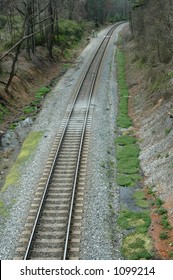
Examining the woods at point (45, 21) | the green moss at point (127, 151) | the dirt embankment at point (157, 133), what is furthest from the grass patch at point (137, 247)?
the woods at point (45, 21)

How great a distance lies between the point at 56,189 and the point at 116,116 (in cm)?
1224

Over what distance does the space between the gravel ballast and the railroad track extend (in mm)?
331

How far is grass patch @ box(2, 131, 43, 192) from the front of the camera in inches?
764

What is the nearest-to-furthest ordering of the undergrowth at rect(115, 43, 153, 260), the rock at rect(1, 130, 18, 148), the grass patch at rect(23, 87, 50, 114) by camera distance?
the undergrowth at rect(115, 43, 153, 260), the rock at rect(1, 130, 18, 148), the grass patch at rect(23, 87, 50, 114)

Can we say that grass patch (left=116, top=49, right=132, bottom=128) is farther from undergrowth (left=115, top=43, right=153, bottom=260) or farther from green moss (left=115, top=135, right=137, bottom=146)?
green moss (left=115, top=135, right=137, bottom=146)

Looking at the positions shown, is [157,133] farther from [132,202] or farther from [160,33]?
[160,33]

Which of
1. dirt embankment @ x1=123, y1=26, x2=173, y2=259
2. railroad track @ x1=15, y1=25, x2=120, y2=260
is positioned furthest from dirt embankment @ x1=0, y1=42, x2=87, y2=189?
dirt embankment @ x1=123, y1=26, x2=173, y2=259

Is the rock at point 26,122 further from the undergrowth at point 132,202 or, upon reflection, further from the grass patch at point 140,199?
the grass patch at point 140,199

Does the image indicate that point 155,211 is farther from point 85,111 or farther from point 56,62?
point 56,62

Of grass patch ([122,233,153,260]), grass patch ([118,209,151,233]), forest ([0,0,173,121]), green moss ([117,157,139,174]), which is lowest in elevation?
grass patch ([122,233,153,260])

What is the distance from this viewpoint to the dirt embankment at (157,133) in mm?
15341

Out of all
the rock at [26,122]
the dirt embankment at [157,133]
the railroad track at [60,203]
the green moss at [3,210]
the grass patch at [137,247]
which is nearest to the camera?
the grass patch at [137,247]

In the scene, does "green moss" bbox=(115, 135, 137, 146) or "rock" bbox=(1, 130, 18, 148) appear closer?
"green moss" bbox=(115, 135, 137, 146)

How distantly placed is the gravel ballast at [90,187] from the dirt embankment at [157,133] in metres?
1.68
